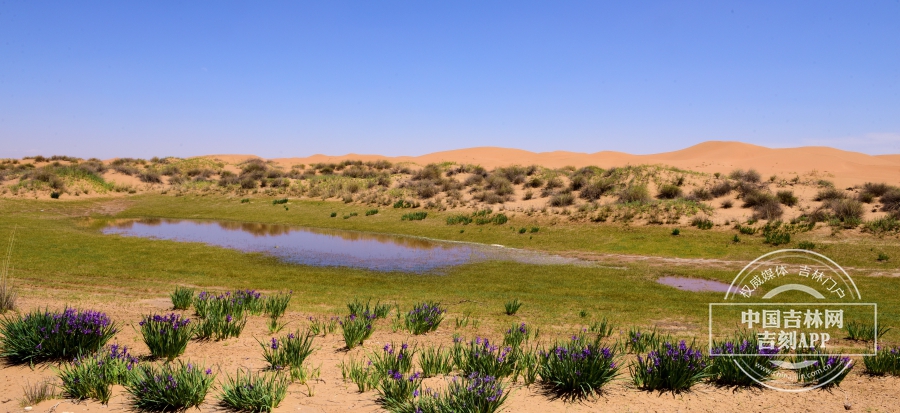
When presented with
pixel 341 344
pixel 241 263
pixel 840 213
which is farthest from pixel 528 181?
pixel 341 344

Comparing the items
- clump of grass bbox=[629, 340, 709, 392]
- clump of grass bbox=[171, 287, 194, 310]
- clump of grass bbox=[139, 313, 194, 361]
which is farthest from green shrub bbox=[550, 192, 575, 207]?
clump of grass bbox=[139, 313, 194, 361]

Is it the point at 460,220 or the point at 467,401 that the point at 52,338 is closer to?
the point at 467,401

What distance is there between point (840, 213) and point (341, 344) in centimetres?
2593

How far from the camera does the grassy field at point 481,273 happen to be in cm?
1226

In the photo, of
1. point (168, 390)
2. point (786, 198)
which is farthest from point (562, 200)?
point (168, 390)

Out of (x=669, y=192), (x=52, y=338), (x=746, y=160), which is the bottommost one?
(x=52, y=338)

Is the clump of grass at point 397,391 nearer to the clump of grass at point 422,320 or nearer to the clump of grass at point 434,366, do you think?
the clump of grass at point 434,366

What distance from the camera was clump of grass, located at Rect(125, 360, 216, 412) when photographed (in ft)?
17.6

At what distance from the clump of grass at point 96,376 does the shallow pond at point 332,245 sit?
12.5 m

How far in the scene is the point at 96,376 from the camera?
5.64 m

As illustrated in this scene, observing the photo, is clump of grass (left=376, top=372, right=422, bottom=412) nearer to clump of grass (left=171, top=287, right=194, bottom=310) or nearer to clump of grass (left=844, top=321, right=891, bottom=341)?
clump of grass (left=171, top=287, right=194, bottom=310)

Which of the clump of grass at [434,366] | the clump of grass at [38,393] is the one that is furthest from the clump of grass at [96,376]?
the clump of grass at [434,366]

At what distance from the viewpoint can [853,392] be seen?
6.02 metres

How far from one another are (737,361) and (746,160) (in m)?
90.8
